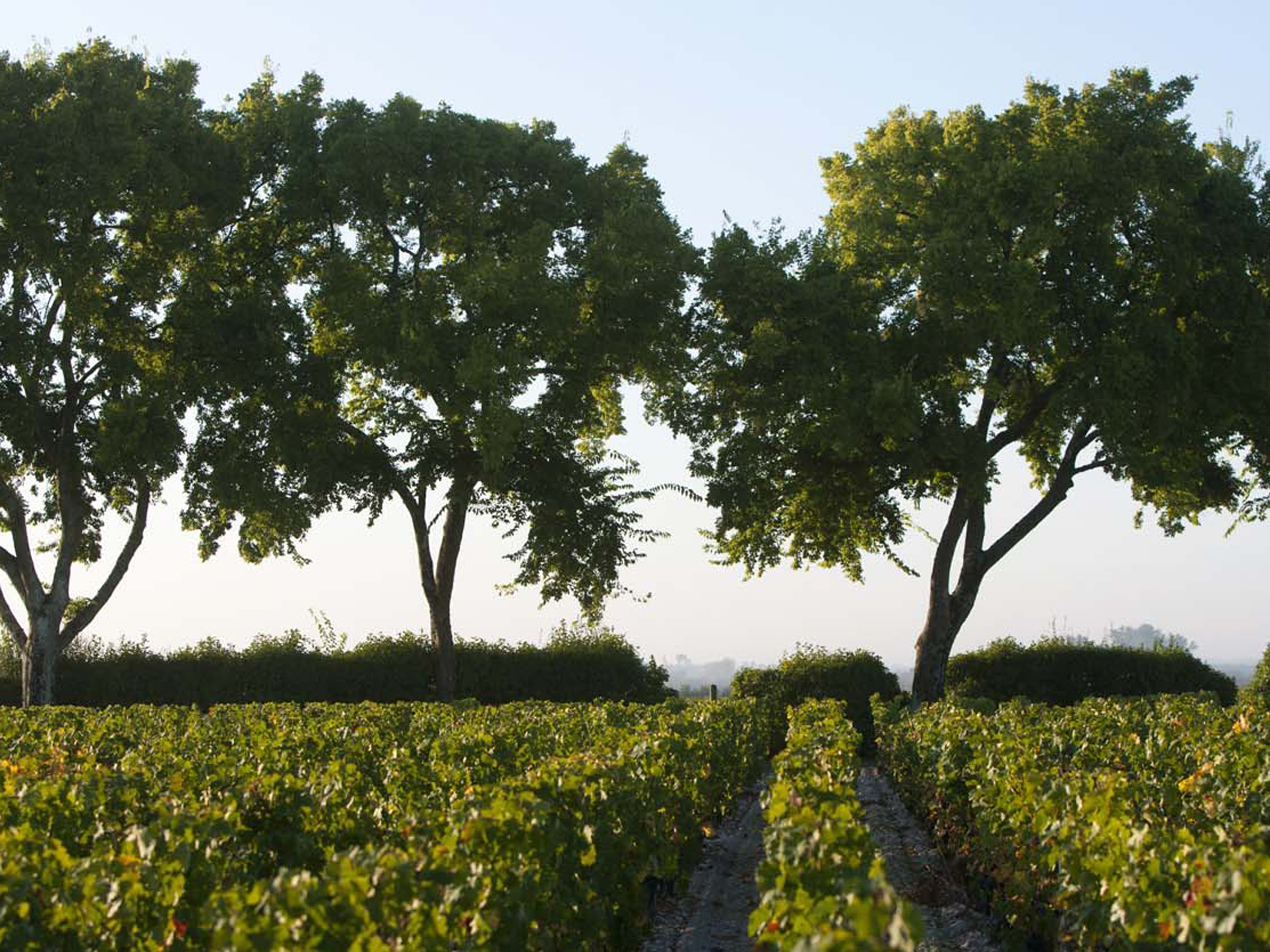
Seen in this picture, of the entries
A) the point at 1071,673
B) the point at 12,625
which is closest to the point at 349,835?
the point at 12,625

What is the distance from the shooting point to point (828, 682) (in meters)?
30.0

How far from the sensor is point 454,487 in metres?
30.5

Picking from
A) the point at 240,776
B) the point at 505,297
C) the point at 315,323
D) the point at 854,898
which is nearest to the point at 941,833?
the point at 240,776

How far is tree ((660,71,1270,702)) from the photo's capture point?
92.4ft

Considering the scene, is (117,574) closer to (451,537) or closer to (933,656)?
(451,537)

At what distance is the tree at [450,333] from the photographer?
28.0 m

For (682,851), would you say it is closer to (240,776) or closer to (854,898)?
(240,776)

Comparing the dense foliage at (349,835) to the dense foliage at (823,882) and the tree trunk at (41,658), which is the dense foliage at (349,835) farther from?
the tree trunk at (41,658)

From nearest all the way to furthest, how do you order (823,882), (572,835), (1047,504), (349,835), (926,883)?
1. (823,882)
2. (572,835)
3. (349,835)
4. (926,883)
5. (1047,504)

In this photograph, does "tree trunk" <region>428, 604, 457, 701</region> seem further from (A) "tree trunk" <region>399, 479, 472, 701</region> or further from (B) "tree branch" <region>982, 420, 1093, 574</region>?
(B) "tree branch" <region>982, 420, 1093, 574</region>

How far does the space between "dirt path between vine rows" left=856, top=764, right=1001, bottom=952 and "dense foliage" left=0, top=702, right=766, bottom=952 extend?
6.20 feet

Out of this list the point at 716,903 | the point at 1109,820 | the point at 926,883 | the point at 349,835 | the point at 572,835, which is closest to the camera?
the point at 1109,820

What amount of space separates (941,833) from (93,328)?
74.1ft

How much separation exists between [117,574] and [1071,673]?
21.6m
